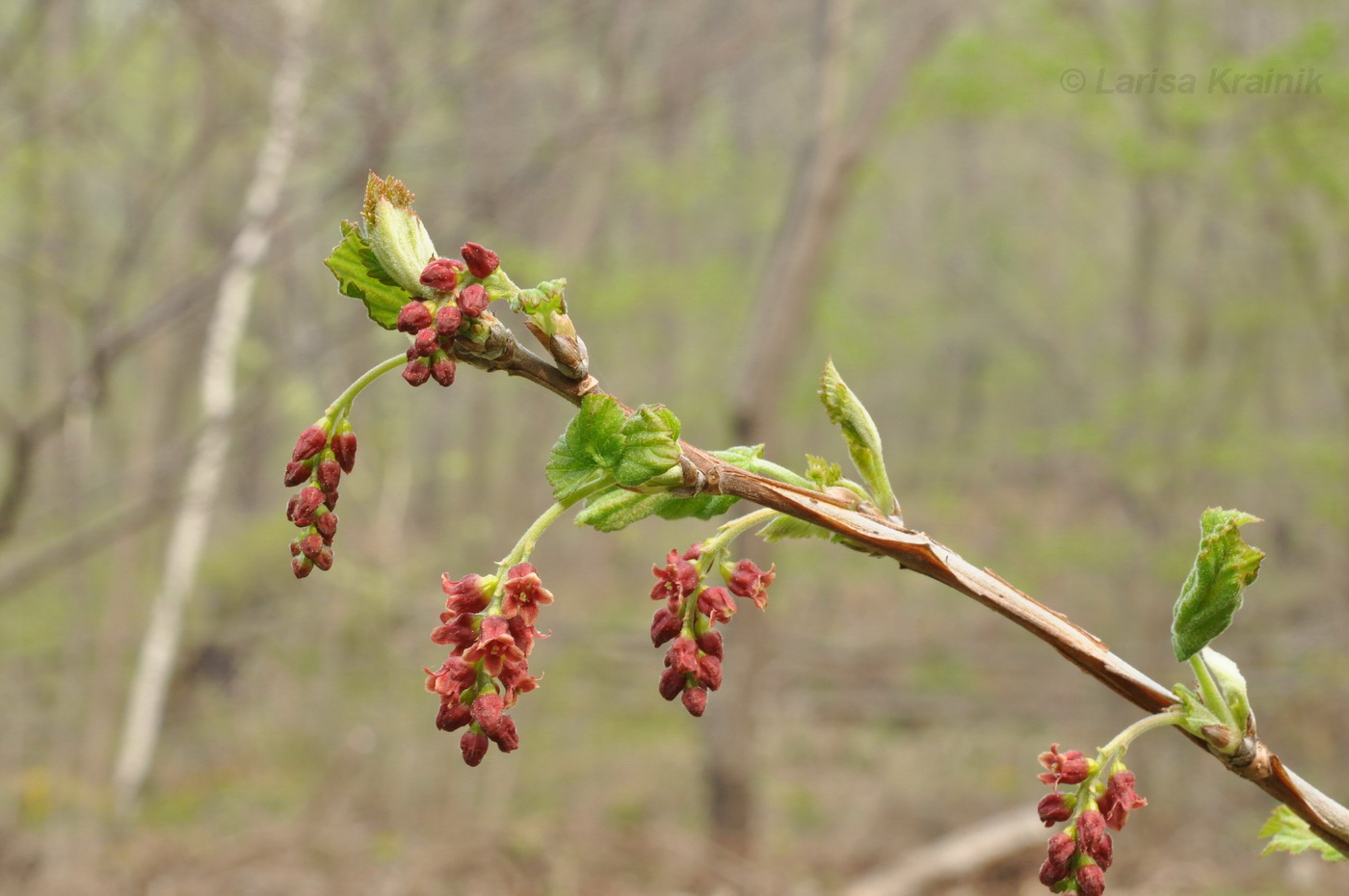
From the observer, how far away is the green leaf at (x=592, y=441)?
0.87 meters

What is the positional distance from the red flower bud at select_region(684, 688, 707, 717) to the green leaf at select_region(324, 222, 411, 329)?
39 centimetres

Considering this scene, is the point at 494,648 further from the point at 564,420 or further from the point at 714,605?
the point at 564,420

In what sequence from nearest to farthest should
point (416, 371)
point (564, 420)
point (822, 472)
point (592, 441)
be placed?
point (416, 371) < point (592, 441) < point (822, 472) < point (564, 420)

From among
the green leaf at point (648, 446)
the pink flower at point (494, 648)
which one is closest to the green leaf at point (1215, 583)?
the green leaf at point (648, 446)

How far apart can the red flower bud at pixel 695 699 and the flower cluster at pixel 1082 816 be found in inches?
10.8

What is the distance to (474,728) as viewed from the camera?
32.2 inches

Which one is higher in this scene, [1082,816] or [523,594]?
[523,594]

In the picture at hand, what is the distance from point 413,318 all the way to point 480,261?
7cm

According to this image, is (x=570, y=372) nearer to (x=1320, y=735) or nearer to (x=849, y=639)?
(x=1320, y=735)

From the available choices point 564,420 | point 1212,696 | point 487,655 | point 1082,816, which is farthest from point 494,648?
point 564,420

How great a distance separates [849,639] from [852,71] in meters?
7.22

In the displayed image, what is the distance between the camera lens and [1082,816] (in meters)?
0.86

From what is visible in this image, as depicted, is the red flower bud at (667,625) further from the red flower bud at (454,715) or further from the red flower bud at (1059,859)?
the red flower bud at (1059,859)

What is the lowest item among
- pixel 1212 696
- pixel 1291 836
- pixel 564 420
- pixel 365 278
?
pixel 1291 836
